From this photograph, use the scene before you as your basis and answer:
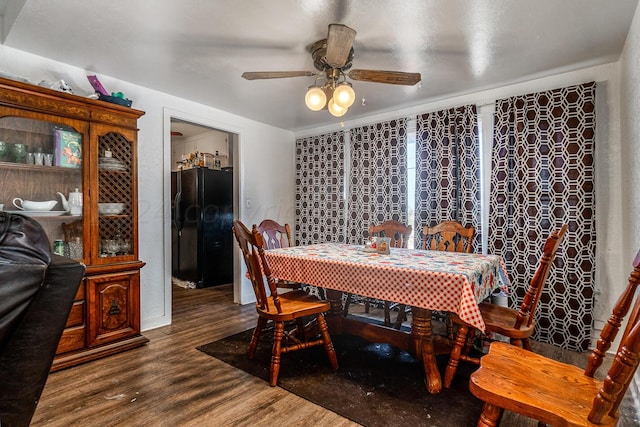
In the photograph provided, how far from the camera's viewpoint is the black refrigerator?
4.88 metres

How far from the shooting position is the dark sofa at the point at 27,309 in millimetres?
740

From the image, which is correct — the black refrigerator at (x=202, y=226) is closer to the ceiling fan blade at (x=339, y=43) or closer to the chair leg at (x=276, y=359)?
the chair leg at (x=276, y=359)

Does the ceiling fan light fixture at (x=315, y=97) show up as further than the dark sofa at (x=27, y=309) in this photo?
Yes

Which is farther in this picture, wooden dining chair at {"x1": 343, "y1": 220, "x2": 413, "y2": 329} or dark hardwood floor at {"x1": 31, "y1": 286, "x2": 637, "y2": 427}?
wooden dining chair at {"x1": 343, "y1": 220, "x2": 413, "y2": 329}

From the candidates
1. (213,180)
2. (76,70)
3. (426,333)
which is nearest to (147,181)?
(76,70)

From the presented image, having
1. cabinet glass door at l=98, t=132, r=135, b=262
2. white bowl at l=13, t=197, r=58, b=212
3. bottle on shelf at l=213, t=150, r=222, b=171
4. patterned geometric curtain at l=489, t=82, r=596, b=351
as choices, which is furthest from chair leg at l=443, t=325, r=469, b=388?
bottle on shelf at l=213, t=150, r=222, b=171

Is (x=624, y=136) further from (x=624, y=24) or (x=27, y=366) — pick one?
(x=27, y=366)

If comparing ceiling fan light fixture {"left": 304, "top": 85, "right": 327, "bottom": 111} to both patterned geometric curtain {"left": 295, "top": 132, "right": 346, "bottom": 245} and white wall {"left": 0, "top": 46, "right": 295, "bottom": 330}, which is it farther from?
patterned geometric curtain {"left": 295, "top": 132, "right": 346, "bottom": 245}

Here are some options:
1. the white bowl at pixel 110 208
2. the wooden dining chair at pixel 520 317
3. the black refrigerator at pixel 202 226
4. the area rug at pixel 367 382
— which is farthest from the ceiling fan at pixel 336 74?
the black refrigerator at pixel 202 226

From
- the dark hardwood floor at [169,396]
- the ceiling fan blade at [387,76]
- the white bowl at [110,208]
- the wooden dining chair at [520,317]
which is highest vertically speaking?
the ceiling fan blade at [387,76]

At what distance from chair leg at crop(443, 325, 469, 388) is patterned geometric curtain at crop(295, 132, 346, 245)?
2362 mm

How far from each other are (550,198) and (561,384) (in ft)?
6.65

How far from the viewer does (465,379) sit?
82.4 inches

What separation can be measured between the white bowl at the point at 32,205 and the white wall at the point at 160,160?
2.42 feet
